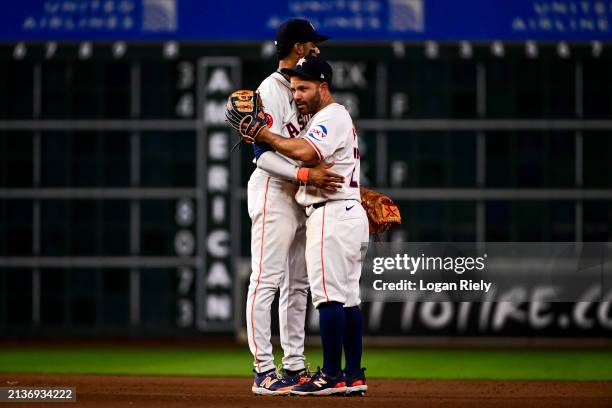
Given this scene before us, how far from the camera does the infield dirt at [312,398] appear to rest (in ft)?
19.0

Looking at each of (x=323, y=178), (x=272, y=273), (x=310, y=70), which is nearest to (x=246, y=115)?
(x=310, y=70)

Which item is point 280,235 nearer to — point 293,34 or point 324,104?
point 324,104

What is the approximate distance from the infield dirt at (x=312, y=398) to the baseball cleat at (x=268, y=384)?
0.04 meters

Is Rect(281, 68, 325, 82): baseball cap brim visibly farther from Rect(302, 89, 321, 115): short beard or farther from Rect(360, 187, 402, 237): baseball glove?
Rect(360, 187, 402, 237): baseball glove

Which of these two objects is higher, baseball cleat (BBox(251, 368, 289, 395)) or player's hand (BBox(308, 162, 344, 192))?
player's hand (BBox(308, 162, 344, 192))

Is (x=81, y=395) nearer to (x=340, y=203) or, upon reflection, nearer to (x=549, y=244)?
(x=340, y=203)

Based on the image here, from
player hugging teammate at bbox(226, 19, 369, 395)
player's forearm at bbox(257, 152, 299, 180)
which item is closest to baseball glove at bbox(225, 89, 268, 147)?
player hugging teammate at bbox(226, 19, 369, 395)

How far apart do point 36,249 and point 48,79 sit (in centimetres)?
172

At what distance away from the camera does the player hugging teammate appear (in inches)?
233

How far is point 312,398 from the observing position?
19.4 feet

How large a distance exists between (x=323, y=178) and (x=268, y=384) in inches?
41.2

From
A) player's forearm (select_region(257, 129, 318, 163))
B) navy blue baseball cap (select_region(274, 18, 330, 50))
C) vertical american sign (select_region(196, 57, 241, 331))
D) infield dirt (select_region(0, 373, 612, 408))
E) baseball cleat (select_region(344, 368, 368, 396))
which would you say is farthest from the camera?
vertical american sign (select_region(196, 57, 241, 331))

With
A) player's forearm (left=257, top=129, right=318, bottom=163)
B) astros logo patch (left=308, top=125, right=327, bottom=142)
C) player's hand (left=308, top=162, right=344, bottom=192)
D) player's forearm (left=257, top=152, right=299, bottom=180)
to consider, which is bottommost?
player's hand (left=308, top=162, right=344, bottom=192)

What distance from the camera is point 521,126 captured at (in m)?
12.1
